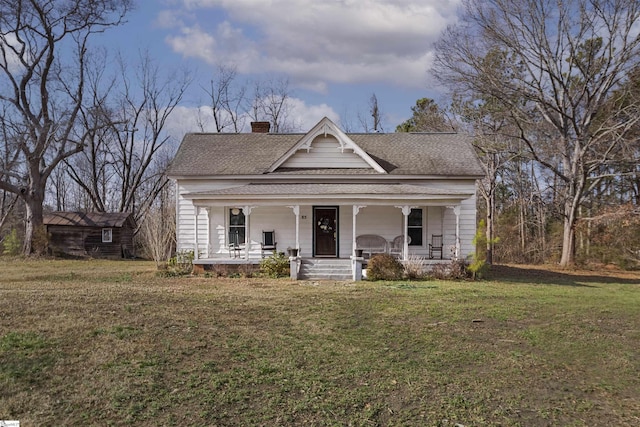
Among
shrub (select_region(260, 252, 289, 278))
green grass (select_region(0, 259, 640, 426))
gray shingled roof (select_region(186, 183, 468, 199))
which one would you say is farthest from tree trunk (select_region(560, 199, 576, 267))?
shrub (select_region(260, 252, 289, 278))

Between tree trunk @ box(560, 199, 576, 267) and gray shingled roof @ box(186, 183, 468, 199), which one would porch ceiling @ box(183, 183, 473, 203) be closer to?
gray shingled roof @ box(186, 183, 468, 199)

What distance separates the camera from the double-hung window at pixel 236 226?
757 inches

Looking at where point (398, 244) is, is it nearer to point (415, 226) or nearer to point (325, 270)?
point (415, 226)

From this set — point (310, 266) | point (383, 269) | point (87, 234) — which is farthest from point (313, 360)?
point (87, 234)

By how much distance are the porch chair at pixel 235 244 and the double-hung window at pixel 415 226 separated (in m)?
6.77

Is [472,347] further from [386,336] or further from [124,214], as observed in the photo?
[124,214]

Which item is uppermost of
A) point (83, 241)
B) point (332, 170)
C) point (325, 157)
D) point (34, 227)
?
point (325, 157)

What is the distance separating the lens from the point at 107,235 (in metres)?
28.2

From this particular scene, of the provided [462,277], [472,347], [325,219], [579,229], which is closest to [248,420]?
Answer: [472,347]

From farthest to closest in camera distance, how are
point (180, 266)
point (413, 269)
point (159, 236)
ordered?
1. point (159, 236)
2. point (180, 266)
3. point (413, 269)

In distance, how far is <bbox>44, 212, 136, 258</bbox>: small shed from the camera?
2788 cm

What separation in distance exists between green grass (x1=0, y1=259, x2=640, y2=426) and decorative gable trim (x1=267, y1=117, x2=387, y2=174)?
27.3 ft

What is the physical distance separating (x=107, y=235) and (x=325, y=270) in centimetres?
1716

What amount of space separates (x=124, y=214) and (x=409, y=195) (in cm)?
1911
